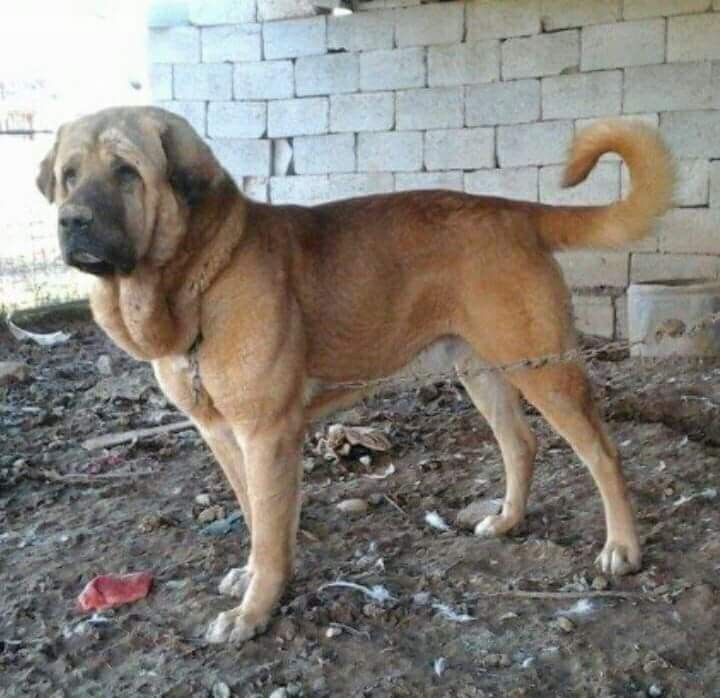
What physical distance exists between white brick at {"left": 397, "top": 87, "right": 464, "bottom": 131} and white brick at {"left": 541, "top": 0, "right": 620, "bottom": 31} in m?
0.98

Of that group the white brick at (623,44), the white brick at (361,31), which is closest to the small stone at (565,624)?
the white brick at (623,44)

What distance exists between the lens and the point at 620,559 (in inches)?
148

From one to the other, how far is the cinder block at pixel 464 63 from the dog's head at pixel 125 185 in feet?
18.7

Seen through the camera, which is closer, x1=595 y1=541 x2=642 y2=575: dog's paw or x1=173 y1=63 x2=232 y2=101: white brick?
x1=595 y1=541 x2=642 y2=575: dog's paw

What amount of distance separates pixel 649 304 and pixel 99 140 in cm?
509

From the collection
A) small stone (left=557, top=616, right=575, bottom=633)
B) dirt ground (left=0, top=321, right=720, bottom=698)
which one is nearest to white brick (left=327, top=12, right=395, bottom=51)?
dirt ground (left=0, top=321, right=720, bottom=698)

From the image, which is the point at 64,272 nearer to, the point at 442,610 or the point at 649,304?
the point at 649,304

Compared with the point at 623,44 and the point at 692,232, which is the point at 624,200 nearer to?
the point at 692,232

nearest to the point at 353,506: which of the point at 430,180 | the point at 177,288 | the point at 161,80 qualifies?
the point at 177,288

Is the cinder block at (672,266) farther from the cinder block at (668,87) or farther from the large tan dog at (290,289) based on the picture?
the large tan dog at (290,289)

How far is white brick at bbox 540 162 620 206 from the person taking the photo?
7.98 meters

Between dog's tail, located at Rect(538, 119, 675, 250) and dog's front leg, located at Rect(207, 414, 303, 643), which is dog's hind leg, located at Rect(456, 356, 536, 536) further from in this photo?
dog's front leg, located at Rect(207, 414, 303, 643)

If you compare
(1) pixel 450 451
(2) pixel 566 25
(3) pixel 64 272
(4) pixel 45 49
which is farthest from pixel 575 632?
(4) pixel 45 49

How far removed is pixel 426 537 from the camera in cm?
424
